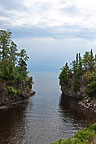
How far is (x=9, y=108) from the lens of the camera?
67125 millimetres

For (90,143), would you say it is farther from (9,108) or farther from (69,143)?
(9,108)

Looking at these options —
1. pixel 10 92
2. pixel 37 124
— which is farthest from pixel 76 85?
pixel 37 124

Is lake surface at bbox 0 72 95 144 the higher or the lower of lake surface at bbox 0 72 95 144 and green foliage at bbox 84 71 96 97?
the lower

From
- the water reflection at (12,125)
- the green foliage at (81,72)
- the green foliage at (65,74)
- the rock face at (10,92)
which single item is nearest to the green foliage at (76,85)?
the green foliage at (81,72)

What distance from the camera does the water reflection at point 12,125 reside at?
132ft

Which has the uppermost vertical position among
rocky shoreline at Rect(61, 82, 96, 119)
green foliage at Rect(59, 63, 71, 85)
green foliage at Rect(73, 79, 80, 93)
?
green foliage at Rect(59, 63, 71, 85)

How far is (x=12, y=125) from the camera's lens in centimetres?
4919

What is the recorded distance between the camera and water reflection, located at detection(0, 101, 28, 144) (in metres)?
40.3

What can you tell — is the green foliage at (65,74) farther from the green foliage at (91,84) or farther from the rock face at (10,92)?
the rock face at (10,92)

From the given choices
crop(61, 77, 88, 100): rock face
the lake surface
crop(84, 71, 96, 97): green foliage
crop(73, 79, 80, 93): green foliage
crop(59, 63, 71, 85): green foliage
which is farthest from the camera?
crop(59, 63, 71, 85): green foliage

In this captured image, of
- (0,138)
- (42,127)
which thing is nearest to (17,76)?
(42,127)

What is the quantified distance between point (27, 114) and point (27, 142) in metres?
22.4

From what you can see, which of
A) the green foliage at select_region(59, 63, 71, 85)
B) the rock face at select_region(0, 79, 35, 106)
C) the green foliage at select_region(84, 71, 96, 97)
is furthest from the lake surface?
the green foliage at select_region(59, 63, 71, 85)

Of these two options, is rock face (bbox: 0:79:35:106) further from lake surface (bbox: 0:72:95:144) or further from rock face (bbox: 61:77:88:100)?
rock face (bbox: 61:77:88:100)
